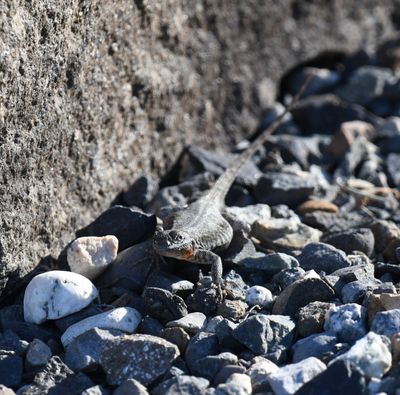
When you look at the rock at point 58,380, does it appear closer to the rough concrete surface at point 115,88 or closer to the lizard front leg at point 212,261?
the rough concrete surface at point 115,88

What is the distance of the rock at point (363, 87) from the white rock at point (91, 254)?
13.0 ft

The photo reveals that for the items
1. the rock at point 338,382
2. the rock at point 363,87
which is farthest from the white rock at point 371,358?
the rock at point 363,87

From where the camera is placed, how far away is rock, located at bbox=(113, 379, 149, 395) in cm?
401

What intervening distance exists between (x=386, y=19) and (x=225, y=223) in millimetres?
4812

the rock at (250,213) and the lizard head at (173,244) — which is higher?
the lizard head at (173,244)

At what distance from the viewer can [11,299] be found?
5.00m

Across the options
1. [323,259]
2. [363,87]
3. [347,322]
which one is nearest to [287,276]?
[323,259]

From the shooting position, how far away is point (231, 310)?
4703mm

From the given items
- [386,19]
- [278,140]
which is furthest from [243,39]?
[386,19]

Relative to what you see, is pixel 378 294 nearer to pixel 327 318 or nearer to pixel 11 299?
pixel 327 318

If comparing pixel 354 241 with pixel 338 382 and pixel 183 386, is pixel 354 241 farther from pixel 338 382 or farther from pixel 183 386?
pixel 183 386

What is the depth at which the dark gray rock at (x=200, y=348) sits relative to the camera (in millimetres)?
4312

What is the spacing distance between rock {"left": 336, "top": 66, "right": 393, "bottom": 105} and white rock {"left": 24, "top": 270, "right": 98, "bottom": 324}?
4451mm

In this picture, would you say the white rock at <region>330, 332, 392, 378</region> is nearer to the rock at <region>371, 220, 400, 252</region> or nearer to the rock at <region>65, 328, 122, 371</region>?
the rock at <region>65, 328, 122, 371</region>
